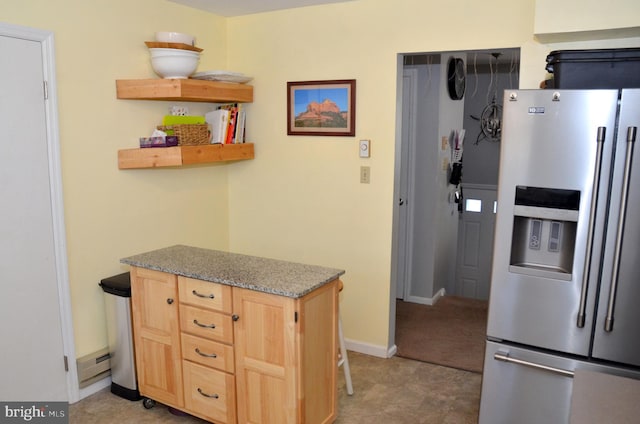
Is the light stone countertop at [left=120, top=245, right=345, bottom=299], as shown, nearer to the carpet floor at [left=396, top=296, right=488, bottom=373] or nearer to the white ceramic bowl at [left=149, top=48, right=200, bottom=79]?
the white ceramic bowl at [left=149, top=48, right=200, bottom=79]

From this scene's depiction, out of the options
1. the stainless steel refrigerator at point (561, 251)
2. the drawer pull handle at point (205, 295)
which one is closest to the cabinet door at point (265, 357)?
the drawer pull handle at point (205, 295)

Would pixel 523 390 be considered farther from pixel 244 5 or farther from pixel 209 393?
pixel 244 5

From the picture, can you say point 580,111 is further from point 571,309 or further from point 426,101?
point 426,101

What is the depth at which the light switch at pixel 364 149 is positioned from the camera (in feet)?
11.6

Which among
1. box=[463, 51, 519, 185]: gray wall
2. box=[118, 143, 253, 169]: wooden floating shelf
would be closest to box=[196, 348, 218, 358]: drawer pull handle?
box=[118, 143, 253, 169]: wooden floating shelf

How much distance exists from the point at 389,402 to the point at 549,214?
1.53m

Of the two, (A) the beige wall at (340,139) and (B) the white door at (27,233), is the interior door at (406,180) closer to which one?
(A) the beige wall at (340,139)

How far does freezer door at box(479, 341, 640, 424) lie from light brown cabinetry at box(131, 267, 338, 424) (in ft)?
2.54

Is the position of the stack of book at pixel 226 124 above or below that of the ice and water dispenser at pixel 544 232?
above

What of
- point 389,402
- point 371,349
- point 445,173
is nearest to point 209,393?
point 389,402

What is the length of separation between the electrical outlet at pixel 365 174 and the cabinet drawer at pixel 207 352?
1.56 m

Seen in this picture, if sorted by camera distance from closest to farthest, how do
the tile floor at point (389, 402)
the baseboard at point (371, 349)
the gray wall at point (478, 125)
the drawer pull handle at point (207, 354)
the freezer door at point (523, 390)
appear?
the freezer door at point (523, 390) → the drawer pull handle at point (207, 354) → the tile floor at point (389, 402) → the baseboard at point (371, 349) → the gray wall at point (478, 125)

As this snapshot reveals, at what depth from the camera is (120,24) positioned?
3174 mm

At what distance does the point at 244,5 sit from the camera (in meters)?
3.59
